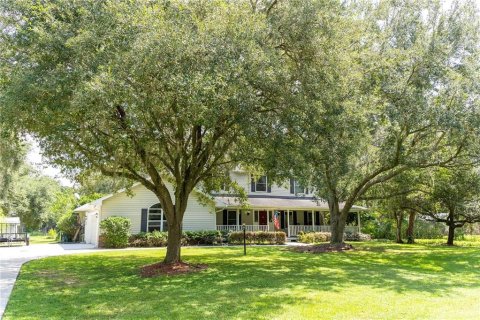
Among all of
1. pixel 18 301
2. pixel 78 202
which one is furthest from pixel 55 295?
pixel 78 202

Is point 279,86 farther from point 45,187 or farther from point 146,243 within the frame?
point 45,187

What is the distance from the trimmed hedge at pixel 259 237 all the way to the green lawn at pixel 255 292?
37.1 feet

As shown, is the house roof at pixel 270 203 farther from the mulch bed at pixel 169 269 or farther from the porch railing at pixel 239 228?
the mulch bed at pixel 169 269

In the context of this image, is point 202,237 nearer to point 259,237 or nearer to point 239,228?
point 239,228

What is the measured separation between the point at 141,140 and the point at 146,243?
1470 centimetres

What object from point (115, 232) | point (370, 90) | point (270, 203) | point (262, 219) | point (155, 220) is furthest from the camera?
point (262, 219)

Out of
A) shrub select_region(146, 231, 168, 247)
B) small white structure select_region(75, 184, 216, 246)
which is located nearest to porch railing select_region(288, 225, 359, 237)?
small white structure select_region(75, 184, 216, 246)

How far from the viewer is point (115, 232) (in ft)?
78.1

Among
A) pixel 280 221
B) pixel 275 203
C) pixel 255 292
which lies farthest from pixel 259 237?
pixel 255 292

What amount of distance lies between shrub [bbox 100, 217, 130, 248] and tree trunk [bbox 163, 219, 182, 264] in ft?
35.1

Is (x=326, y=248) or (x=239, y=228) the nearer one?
(x=326, y=248)

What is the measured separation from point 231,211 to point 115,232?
9594mm

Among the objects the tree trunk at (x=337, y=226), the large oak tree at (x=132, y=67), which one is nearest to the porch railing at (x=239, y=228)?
the tree trunk at (x=337, y=226)

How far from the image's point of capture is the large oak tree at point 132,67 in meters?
9.53
